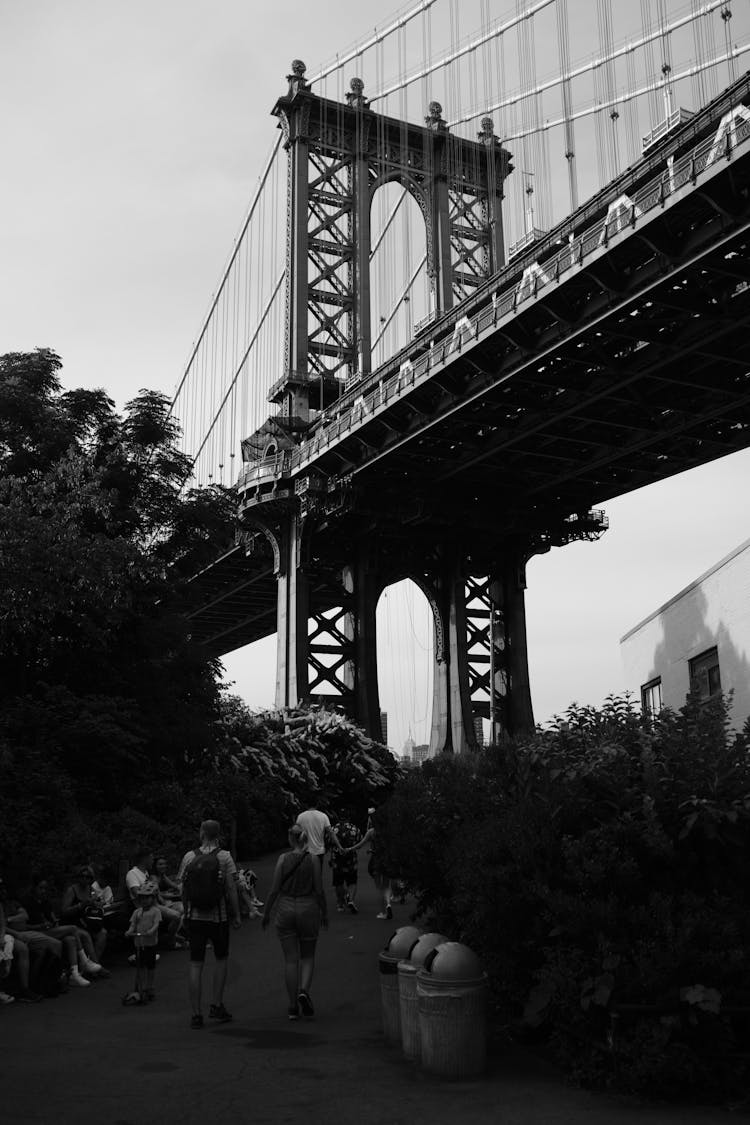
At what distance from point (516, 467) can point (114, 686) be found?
2828cm

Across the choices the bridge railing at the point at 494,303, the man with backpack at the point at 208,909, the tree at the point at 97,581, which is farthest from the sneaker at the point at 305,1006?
the bridge railing at the point at 494,303

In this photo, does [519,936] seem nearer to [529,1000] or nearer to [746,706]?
[529,1000]

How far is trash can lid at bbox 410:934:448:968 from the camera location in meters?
8.26

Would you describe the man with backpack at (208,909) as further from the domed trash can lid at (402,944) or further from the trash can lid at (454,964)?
the trash can lid at (454,964)

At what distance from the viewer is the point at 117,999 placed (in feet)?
35.6

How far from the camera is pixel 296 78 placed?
57.5 metres

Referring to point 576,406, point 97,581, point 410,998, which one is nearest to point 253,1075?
point 410,998

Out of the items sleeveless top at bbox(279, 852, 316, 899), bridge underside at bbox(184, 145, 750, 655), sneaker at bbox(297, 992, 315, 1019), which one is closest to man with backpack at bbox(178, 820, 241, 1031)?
sleeveless top at bbox(279, 852, 316, 899)

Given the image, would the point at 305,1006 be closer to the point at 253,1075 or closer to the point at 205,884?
the point at 205,884

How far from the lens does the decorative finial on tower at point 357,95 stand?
59000 millimetres

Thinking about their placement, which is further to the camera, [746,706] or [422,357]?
[422,357]

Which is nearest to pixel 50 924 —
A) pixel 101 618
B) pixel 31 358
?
pixel 101 618

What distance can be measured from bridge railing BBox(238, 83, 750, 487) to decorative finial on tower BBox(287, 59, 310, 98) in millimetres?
18538

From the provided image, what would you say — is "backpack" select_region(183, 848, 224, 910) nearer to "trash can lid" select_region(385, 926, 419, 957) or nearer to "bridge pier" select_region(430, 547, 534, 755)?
"trash can lid" select_region(385, 926, 419, 957)
